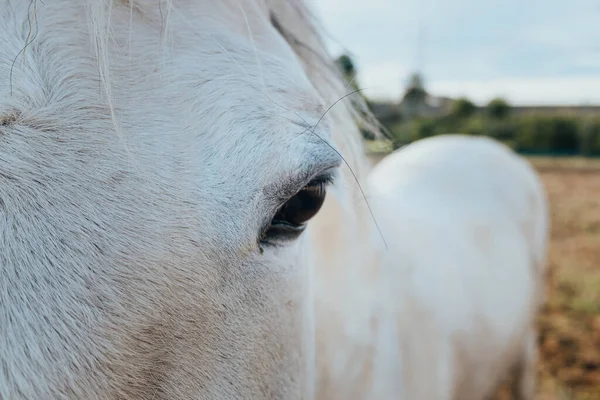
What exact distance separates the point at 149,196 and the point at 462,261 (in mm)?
1531

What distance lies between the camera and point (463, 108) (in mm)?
18016

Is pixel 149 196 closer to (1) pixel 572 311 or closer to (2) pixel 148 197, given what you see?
(2) pixel 148 197

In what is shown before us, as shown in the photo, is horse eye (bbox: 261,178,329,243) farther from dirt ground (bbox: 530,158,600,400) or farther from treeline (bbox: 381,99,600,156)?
treeline (bbox: 381,99,600,156)

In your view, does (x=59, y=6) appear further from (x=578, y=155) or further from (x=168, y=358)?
(x=578, y=155)

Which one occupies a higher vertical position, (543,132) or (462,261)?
(462,261)

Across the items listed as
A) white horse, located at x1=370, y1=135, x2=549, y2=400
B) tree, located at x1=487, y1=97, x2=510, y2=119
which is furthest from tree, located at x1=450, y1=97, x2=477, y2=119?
white horse, located at x1=370, y1=135, x2=549, y2=400

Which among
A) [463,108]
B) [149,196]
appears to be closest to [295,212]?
[149,196]

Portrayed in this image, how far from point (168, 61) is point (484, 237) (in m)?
1.74

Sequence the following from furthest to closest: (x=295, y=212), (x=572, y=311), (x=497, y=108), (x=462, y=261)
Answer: (x=497, y=108) → (x=572, y=311) → (x=462, y=261) → (x=295, y=212)

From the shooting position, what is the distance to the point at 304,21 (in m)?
0.93

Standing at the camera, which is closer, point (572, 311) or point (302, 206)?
point (302, 206)

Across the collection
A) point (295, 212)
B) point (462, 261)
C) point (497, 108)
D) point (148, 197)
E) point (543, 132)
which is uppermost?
point (148, 197)

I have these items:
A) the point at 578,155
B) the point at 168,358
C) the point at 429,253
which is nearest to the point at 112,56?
the point at 168,358

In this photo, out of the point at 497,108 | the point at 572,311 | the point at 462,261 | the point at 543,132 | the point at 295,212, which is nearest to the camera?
the point at 295,212
